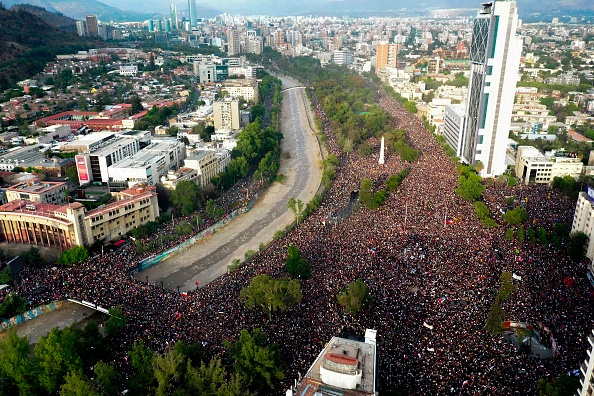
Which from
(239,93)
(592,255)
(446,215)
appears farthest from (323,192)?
(239,93)

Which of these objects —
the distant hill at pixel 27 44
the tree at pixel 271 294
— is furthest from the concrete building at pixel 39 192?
the distant hill at pixel 27 44

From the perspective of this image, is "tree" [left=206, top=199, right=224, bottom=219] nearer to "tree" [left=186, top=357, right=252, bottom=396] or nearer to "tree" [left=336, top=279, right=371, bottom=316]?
"tree" [left=336, top=279, right=371, bottom=316]

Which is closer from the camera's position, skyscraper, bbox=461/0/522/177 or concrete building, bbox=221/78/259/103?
skyscraper, bbox=461/0/522/177

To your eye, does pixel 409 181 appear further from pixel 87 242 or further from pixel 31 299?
pixel 31 299

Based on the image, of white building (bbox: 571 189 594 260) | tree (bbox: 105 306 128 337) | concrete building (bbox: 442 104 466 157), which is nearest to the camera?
tree (bbox: 105 306 128 337)

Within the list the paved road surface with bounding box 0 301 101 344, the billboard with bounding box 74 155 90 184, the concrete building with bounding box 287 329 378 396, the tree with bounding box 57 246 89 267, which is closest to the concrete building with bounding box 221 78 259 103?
the billboard with bounding box 74 155 90 184

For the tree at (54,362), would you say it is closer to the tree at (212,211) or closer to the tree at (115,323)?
the tree at (115,323)
